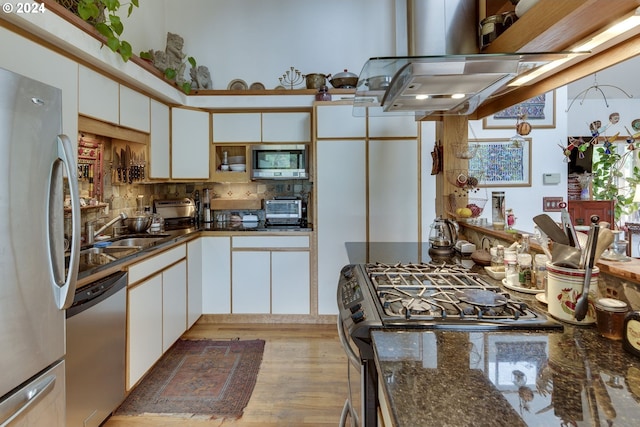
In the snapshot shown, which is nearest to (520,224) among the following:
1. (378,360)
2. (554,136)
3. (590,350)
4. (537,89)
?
(554,136)

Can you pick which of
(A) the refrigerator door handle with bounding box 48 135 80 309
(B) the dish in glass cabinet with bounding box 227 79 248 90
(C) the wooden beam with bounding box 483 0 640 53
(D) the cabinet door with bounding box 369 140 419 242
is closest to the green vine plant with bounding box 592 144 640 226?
(C) the wooden beam with bounding box 483 0 640 53

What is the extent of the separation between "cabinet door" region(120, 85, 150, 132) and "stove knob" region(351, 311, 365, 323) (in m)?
2.24

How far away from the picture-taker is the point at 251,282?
3.19 metres

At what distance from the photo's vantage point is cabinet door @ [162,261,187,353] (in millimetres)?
2439

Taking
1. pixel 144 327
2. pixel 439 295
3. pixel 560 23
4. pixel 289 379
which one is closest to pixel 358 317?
pixel 439 295

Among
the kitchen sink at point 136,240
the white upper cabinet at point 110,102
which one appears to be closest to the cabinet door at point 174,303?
the kitchen sink at point 136,240

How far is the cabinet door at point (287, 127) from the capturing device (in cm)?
347

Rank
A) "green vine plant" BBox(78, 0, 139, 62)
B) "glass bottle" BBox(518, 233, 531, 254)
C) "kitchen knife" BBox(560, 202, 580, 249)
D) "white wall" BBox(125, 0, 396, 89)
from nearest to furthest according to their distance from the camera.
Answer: "kitchen knife" BBox(560, 202, 580, 249)
"glass bottle" BBox(518, 233, 531, 254)
"green vine plant" BBox(78, 0, 139, 62)
"white wall" BBox(125, 0, 396, 89)

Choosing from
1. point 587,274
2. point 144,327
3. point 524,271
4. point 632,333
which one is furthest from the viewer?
point 144,327

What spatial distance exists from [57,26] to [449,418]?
2.24 meters

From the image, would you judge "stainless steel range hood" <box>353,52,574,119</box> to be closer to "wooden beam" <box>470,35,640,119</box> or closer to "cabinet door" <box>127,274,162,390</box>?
"wooden beam" <box>470,35,640,119</box>

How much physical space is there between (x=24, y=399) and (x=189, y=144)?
8.31 ft

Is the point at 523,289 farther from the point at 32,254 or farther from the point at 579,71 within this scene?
the point at 32,254

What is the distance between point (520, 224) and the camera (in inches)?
139
